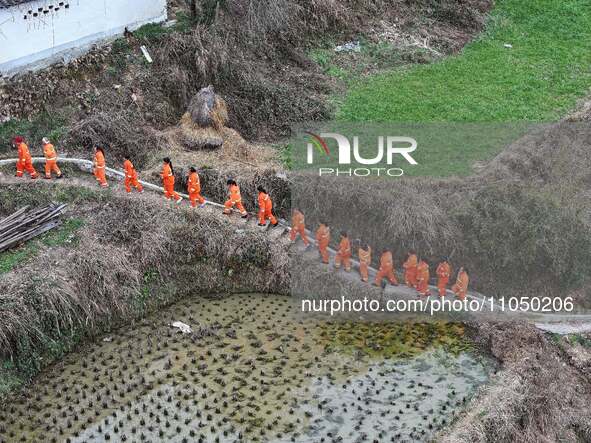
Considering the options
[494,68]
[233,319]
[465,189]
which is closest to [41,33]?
[233,319]

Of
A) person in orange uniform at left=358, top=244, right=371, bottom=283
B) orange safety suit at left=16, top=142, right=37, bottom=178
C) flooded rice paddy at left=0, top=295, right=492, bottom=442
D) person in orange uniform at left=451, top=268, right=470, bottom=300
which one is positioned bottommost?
flooded rice paddy at left=0, top=295, right=492, bottom=442

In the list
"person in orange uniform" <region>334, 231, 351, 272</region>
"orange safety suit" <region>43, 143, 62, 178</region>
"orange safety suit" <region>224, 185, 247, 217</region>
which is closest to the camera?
"person in orange uniform" <region>334, 231, 351, 272</region>

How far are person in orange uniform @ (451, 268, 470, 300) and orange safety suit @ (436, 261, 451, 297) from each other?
0.26 m

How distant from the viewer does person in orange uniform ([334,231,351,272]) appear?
67.0ft

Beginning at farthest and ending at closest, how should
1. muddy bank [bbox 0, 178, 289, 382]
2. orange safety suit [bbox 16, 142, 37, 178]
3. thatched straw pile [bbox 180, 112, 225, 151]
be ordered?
thatched straw pile [bbox 180, 112, 225, 151] < orange safety suit [bbox 16, 142, 37, 178] < muddy bank [bbox 0, 178, 289, 382]

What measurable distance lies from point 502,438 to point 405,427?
6.34ft

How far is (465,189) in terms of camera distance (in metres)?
23.0

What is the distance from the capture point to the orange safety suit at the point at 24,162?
70.5ft

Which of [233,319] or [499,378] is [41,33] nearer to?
[233,319]

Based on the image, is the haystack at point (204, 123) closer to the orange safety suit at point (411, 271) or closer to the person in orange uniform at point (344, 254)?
the person in orange uniform at point (344, 254)

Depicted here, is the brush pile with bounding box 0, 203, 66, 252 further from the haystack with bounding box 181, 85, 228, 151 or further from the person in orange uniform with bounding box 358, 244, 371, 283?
the person in orange uniform with bounding box 358, 244, 371, 283

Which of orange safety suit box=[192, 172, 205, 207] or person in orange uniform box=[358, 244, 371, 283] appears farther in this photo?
orange safety suit box=[192, 172, 205, 207]

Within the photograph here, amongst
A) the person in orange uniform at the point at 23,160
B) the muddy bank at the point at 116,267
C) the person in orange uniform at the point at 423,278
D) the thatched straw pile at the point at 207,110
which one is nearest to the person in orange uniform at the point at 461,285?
the person in orange uniform at the point at 423,278

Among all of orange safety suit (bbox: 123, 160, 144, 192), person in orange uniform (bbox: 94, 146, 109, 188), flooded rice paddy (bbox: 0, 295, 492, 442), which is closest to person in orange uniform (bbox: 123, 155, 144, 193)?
orange safety suit (bbox: 123, 160, 144, 192)
